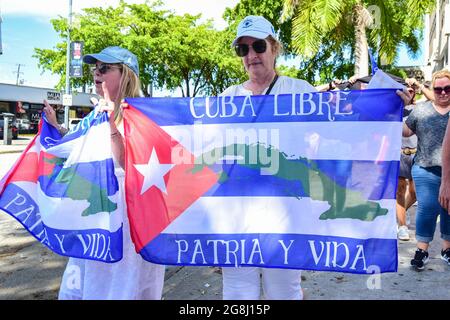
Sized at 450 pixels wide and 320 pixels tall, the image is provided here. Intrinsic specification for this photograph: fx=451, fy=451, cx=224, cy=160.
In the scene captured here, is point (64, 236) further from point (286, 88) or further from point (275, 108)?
point (286, 88)

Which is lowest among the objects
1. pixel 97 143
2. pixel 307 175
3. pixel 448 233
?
pixel 448 233

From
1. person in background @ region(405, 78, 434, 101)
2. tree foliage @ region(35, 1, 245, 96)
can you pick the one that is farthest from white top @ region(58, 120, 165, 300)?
tree foliage @ region(35, 1, 245, 96)

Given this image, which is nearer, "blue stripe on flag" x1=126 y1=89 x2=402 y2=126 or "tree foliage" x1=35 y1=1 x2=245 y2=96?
"blue stripe on flag" x1=126 y1=89 x2=402 y2=126

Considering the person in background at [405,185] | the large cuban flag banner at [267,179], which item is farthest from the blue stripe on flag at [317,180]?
the person in background at [405,185]

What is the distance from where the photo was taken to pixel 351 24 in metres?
18.5

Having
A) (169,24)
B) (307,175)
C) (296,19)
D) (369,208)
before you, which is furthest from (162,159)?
(169,24)

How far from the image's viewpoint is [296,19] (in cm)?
1730

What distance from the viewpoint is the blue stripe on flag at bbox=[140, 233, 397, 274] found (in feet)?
8.85

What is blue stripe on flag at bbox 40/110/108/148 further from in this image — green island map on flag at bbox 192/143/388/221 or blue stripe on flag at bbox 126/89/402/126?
green island map on flag at bbox 192/143/388/221

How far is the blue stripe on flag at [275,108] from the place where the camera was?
9.18 ft

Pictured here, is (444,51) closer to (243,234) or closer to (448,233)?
(448,233)

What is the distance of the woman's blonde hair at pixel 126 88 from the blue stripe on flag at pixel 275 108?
0.23ft
